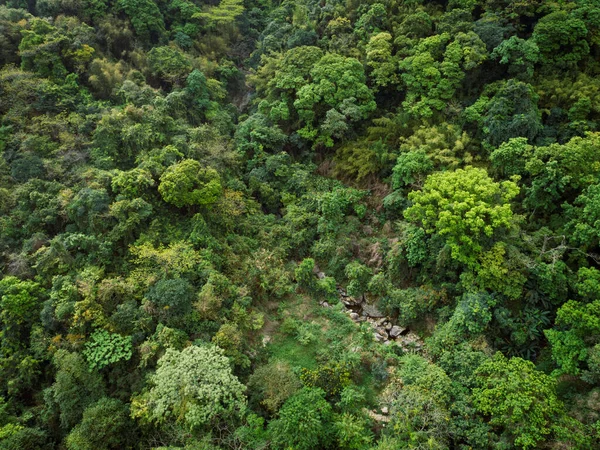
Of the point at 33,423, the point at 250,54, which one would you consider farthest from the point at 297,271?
the point at 250,54

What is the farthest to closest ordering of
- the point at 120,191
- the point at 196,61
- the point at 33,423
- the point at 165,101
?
the point at 196,61, the point at 165,101, the point at 120,191, the point at 33,423

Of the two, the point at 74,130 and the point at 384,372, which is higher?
the point at 74,130

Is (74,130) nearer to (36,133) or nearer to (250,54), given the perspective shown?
(36,133)

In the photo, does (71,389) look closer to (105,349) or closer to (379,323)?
(105,349)

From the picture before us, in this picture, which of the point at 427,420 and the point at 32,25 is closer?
the point at 427,420

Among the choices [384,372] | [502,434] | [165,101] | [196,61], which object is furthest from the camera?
[196,61]

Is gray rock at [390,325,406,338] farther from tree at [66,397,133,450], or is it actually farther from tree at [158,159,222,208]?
tree at [66,397,133,450]

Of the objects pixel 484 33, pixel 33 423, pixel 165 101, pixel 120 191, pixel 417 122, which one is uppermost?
pixel 484 33

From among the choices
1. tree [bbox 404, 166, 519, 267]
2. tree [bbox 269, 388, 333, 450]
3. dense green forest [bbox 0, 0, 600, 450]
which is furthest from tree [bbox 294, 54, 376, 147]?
tree [bbox 269, 388, 333, 450]
